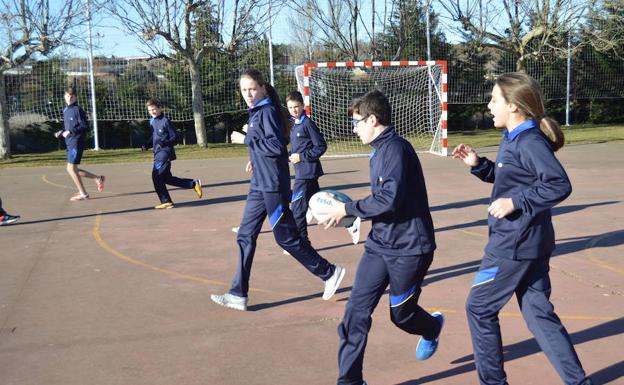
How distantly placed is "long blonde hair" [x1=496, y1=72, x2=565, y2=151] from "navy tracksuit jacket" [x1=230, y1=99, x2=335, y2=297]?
89.5 inches

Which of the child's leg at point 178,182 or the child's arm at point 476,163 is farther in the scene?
the child's leg at point 178,182

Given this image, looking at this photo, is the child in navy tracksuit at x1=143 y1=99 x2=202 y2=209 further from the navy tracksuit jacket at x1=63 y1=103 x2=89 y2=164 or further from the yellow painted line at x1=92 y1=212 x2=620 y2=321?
the yellow painted line at x1=92 y1=212 x2=620 y2=321

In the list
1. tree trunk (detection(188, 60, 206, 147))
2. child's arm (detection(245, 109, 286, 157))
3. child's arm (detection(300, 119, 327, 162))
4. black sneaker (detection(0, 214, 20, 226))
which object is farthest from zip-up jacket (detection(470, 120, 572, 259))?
tree trunk (detection(188, 60, 206, 147))

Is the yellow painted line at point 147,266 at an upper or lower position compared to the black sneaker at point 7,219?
lower

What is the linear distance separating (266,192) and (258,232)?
1.16ft

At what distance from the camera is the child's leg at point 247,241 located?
5539 mm

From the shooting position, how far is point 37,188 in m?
13.8

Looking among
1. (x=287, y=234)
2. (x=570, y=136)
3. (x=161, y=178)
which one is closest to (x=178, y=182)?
(x=161, y=178)

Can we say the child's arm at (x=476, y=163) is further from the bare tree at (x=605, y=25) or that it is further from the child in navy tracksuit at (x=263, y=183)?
the bare tree at (x=605, y=25)

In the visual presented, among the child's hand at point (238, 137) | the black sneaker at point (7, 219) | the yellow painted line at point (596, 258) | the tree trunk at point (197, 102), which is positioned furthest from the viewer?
the tree trunk at point (197, 102)

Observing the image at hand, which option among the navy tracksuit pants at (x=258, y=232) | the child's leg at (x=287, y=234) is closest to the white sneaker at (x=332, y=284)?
the child's leg at (x=287, y=234)

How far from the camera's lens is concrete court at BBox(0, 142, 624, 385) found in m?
4.33

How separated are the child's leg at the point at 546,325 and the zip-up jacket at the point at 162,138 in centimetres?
807

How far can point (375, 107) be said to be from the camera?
12.6 ft
